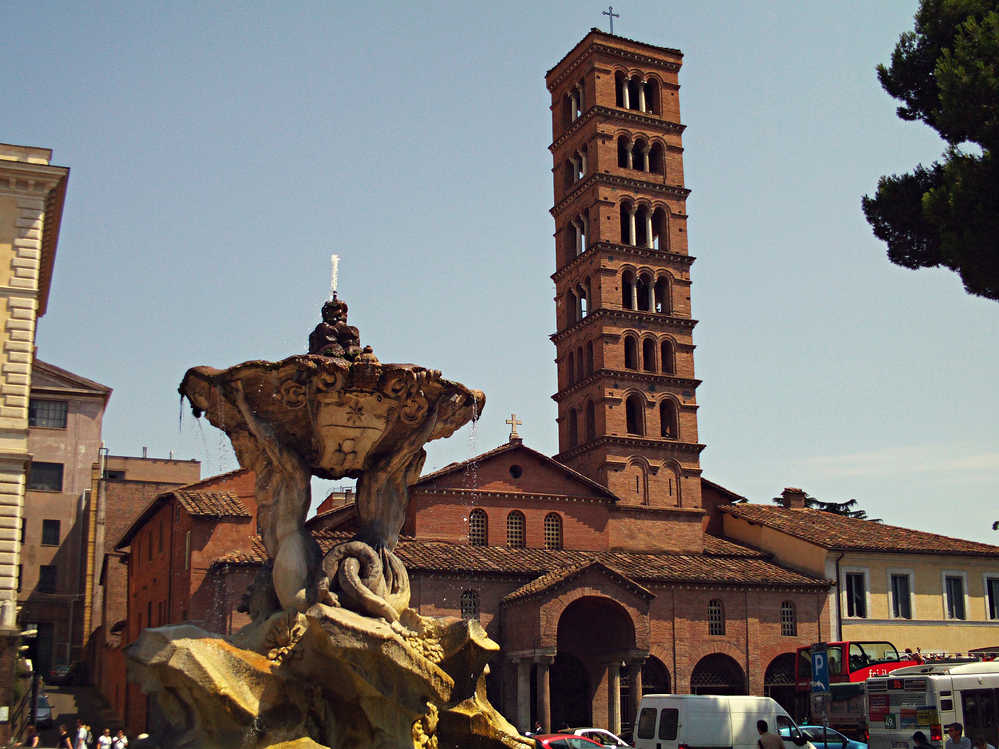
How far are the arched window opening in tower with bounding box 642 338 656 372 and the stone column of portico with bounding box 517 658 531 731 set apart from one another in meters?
14.5

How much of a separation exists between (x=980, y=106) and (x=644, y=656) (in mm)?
25139

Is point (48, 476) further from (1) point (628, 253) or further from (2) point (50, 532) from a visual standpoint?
(1) point (628, 253)

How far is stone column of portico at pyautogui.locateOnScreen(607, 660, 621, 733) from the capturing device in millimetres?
37556

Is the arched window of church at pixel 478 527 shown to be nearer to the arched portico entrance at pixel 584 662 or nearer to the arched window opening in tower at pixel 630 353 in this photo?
the arched portico entrance at pixel 584 662

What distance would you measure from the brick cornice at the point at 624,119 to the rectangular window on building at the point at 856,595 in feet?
65.3

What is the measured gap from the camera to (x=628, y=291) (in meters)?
48.5

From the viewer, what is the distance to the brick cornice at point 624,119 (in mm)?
49406

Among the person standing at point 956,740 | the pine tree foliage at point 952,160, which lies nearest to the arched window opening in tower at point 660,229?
the pine tree foliage at point 952,160

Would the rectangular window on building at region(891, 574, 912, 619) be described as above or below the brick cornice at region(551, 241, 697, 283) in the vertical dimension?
below

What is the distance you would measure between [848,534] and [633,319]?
12.1 m

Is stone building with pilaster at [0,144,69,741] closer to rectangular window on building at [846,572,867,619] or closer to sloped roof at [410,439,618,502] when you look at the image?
sloped roof at [410,439,618,502]

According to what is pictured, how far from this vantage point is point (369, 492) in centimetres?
1252

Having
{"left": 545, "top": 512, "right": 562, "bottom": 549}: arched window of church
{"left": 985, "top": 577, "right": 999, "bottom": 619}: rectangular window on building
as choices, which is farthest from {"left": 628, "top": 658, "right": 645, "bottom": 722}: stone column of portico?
{"left": 985, "top": 577, "right": 999, "bottom": 619}: rectangular window on building

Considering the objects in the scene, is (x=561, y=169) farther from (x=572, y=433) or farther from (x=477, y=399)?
(x=477, y=399)
